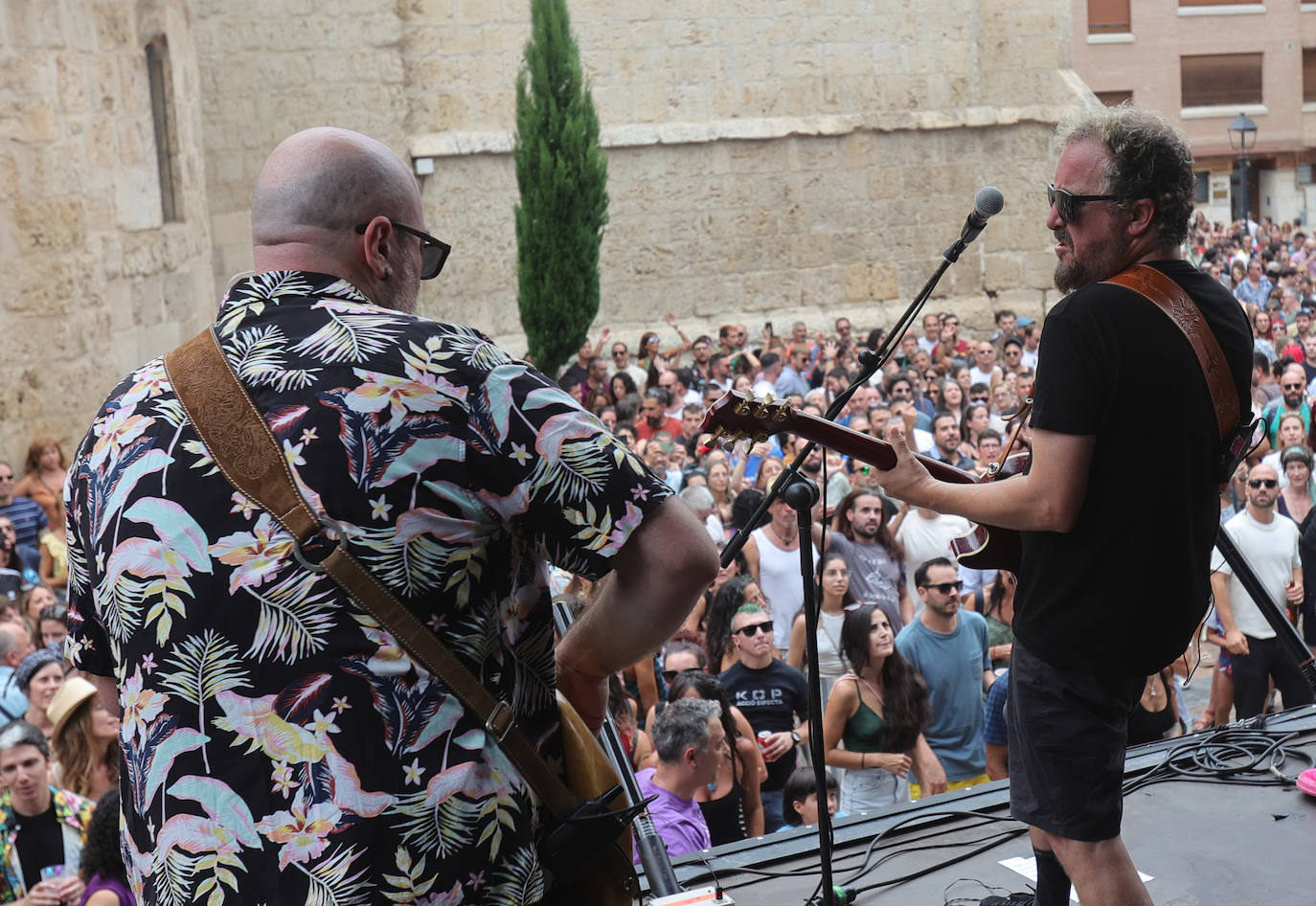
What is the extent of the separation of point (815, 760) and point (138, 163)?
33.6 feet

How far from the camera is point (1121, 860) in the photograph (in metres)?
2.54

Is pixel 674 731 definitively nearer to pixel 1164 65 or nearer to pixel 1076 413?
pixel 1076 413

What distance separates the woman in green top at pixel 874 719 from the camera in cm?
542

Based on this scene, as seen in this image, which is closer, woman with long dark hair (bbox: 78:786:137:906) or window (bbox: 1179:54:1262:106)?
woman with long dark hair (bbox: 78:786:137:906)

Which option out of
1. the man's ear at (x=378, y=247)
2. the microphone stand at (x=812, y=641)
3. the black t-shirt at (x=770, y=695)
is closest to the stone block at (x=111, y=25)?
the black t-shirt at (x=770, y=695)

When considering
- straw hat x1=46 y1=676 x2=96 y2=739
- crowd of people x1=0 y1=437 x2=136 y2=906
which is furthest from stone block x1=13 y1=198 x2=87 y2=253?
straw hat x1=46 y1=676 x2=96 y2=739

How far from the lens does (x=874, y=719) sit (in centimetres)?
548

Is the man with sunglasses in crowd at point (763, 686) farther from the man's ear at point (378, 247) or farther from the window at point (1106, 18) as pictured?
the window at point (1106, 18)

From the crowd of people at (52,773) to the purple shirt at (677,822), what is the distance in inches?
63.9

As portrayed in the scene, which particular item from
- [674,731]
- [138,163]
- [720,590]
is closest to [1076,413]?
[674,731]

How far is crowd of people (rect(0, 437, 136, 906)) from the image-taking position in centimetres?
385

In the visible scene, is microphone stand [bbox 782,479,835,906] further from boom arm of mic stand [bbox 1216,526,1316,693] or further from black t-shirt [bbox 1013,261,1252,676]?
boom arm of mic stand [bbox 1216,526,1316,693]

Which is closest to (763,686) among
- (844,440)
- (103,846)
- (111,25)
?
(103,846)

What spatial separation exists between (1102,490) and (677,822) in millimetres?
2512
